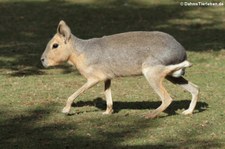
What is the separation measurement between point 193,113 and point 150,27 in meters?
9.95

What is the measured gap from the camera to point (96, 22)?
1920 centimetres

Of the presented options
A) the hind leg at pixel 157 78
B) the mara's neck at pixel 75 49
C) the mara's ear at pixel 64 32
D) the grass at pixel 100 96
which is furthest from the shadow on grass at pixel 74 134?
the mara's ear at pixel 64 32

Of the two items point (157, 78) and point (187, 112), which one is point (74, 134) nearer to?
point (157, 78)

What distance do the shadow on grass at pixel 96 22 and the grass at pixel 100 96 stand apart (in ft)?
0.08

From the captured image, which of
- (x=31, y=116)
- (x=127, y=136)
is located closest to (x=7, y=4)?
(x=31, y=116)

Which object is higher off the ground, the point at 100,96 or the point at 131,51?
the point at 131,51

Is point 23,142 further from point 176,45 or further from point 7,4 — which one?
point 7,4

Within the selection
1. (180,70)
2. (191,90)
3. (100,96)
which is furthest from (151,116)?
(100,96)

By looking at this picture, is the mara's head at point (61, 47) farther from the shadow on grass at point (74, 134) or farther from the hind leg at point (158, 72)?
the hind leg at point (158, 72)

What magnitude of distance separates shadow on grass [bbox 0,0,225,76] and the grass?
0.08 ft

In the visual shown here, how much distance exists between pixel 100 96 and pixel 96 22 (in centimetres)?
912

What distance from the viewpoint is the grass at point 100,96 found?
7.59 m

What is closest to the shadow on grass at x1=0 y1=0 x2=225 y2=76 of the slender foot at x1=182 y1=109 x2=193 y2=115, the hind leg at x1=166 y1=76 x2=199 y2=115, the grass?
the grass

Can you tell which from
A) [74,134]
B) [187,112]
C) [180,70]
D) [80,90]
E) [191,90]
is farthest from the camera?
[191,90]
